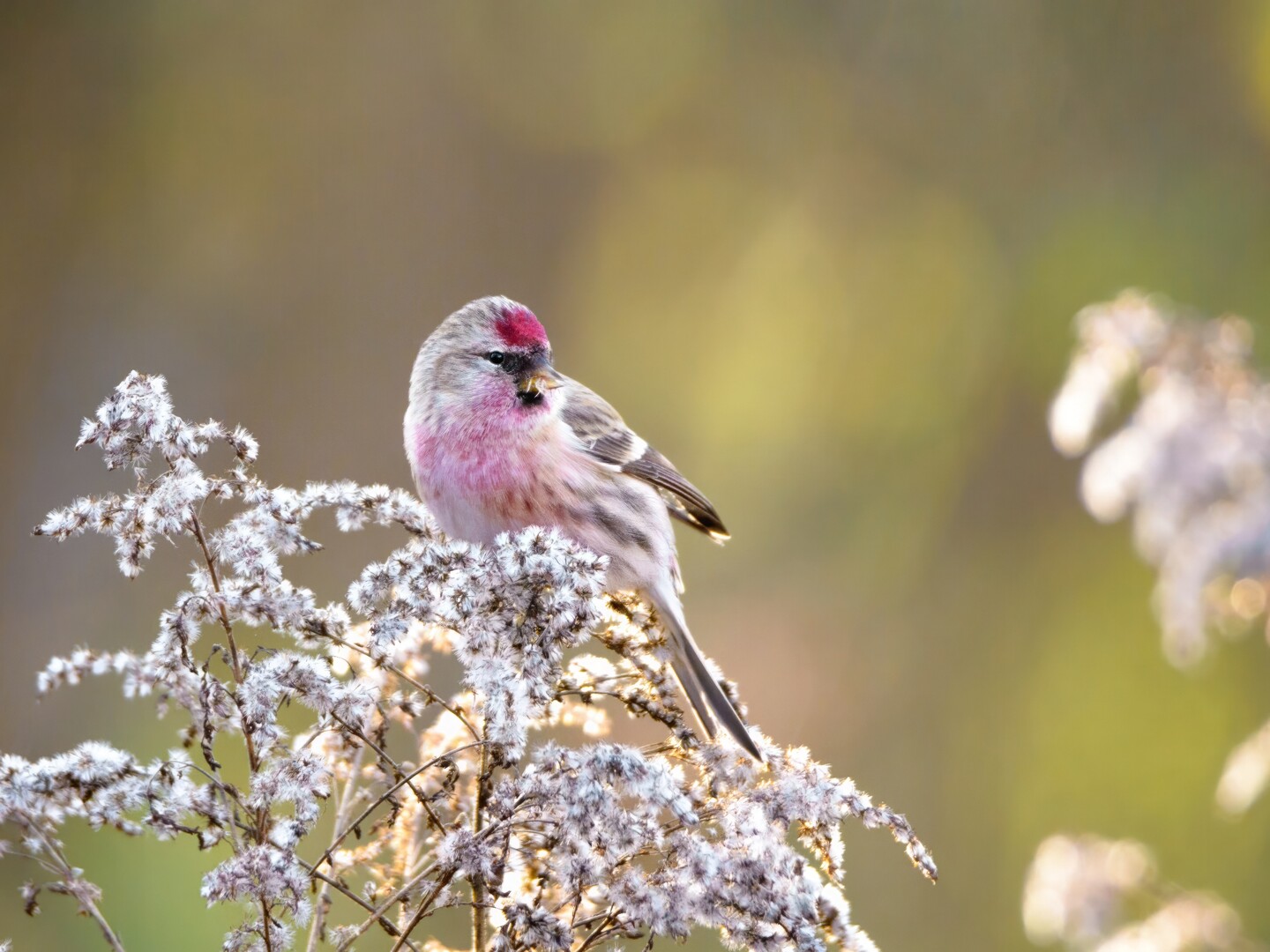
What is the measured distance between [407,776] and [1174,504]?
4.08 feet

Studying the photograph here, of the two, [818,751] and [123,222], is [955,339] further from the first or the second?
[123,222]

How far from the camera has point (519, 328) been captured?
7.84ft

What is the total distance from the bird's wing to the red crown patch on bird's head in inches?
5.0

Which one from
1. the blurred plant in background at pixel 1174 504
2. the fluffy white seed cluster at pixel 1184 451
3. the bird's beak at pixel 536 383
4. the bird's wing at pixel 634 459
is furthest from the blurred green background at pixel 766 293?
the fluffy white seed cluster at pixel 1184 451

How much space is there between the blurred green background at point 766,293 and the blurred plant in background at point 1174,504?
4.92 ft

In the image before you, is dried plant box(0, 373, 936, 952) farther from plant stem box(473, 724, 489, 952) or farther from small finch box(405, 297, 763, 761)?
small finch box(405, 297, 763, 761)

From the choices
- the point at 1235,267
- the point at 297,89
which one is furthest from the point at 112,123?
the point at 1235,267

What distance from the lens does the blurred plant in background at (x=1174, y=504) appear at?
1.88m

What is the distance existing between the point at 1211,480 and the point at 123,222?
3.87 metres

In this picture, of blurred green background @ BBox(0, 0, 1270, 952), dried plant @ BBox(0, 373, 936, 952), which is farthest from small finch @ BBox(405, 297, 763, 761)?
blurred green background @ BBox(0, 0, 1270, 952)

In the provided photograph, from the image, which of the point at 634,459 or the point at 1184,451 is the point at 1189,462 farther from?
the point at 634,459

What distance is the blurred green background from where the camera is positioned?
397 centimetres

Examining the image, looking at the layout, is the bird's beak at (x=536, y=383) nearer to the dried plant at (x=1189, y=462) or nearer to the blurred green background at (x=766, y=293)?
the dried plant at (x=1189, y=462)

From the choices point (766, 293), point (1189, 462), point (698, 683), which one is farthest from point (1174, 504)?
point (766, 293)
